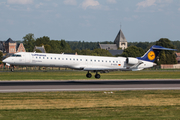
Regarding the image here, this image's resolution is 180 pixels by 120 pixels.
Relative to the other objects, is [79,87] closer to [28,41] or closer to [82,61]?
[82,61]

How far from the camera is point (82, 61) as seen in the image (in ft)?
128

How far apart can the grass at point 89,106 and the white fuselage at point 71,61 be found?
1349 centimetres

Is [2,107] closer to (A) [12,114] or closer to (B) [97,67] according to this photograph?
(A) [12,114]

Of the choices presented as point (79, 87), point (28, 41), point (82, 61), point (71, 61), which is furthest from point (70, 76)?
point (28, 41)

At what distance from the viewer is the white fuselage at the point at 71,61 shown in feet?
121

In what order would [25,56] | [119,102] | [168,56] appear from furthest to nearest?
[168,56], [25,56], [119,102]

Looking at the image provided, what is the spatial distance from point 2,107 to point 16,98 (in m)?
3.75

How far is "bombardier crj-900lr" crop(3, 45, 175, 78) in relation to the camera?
36.8 meters

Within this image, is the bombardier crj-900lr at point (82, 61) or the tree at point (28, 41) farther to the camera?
the tree at point (28, 41)

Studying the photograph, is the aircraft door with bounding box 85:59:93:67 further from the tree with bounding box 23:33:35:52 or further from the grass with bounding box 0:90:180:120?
the tree with bounding box 23:33:35:52

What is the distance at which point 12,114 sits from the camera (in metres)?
16.4

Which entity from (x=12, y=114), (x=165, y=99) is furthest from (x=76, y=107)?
(x=165, y=99)

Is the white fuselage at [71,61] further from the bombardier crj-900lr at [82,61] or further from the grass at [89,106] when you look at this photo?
the grass at [89,106]

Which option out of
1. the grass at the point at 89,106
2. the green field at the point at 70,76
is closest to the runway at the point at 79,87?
the grass at the point at 89,106
